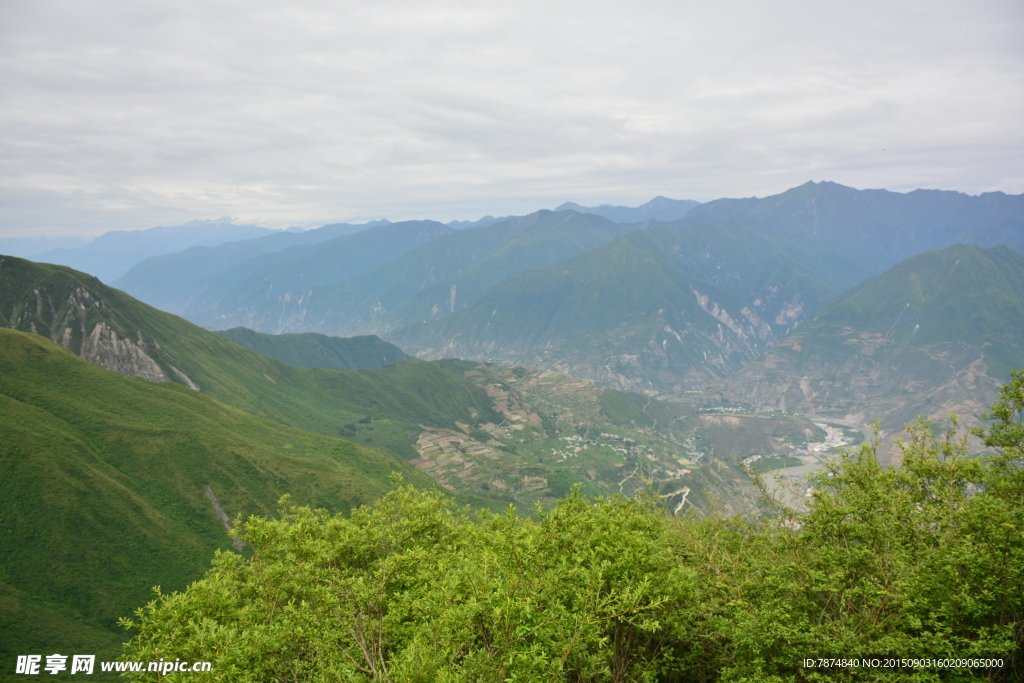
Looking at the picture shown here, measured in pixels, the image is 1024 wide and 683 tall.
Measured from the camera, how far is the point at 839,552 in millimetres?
29562

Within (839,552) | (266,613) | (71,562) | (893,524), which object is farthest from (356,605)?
(71,562)

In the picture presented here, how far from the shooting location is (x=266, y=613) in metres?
36.7

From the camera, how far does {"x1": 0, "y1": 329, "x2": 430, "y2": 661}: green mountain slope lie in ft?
337

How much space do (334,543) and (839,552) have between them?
35668mm

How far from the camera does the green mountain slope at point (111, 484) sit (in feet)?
337

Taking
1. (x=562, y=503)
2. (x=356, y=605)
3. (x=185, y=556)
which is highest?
(x=562, y=503)

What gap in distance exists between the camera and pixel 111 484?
12581cm

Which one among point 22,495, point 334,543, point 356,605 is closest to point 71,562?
point 22,495

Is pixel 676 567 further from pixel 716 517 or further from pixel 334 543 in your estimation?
pixel 334 543

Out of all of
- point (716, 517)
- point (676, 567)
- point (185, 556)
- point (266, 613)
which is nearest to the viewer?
point (676, 567)

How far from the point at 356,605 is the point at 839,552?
28724 mm

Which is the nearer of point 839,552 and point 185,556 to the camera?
point 839,552

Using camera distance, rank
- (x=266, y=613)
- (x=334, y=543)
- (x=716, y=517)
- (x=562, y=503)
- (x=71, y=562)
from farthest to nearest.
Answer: (x=71, y=562) → (x=716, y=517) → (x=334, y=543) → (x=266, y=613) → (x=562, y=503)

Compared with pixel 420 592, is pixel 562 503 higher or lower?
higher
